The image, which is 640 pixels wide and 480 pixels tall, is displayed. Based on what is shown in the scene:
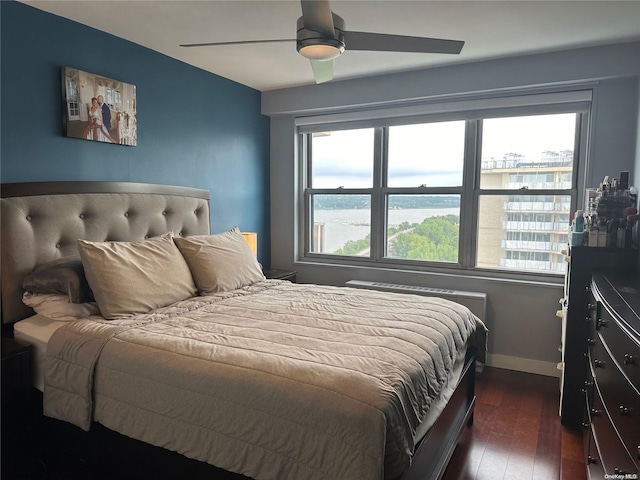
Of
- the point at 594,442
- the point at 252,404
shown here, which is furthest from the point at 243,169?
the point at 594,442

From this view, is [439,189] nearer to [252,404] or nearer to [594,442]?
[594,442]

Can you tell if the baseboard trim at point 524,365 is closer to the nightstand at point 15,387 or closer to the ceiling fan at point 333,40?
the ceiling fan at point 333,40

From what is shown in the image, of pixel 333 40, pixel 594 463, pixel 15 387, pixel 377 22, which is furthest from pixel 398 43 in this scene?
pixel 15 387

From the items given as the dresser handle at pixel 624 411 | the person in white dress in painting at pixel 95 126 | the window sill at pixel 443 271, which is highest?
the person in white dress in painting at pixel 95 126

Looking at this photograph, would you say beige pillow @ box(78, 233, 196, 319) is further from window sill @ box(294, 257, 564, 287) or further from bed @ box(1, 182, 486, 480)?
window sill @ box(294, 257, 564, 287)

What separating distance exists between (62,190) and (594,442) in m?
2.96

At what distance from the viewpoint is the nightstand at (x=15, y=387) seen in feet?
6.32

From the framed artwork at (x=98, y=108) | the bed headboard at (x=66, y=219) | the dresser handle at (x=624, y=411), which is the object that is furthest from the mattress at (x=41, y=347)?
the framed artwork at (x=98, y=108)

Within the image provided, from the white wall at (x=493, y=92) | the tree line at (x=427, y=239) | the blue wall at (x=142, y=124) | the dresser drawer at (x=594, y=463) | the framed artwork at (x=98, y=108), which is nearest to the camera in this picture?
the dresser drawer at (x=594, y=463)

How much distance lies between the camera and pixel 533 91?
3299 mm

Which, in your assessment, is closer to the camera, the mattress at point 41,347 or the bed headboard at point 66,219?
the mattress at point 41,347

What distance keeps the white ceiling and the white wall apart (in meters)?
0.14

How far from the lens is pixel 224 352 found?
1.66 meters

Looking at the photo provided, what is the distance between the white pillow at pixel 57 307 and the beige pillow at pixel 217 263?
651 mm
